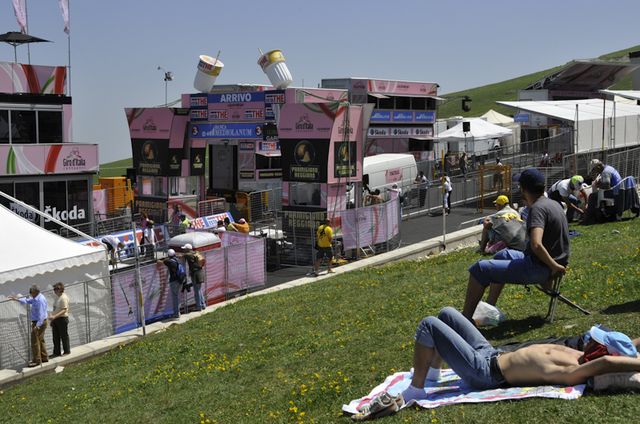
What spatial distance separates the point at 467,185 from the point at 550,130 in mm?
18996

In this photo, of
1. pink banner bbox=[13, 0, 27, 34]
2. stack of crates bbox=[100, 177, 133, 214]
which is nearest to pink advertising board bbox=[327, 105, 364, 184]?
stack of crates bbox=[100, 177, 133, 214]

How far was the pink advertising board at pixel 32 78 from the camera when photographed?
28344 millimetres

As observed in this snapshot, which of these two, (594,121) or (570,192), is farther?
(594,121)

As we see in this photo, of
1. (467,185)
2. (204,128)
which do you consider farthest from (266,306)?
(467,185)

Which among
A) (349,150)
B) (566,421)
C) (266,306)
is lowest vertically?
(266,306)

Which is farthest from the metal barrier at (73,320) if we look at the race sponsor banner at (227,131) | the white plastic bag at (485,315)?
the race sponsor banner at (227,131)

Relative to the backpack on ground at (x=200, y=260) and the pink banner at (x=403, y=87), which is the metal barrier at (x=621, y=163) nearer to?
the backpack on ground at (x=200, y=260)

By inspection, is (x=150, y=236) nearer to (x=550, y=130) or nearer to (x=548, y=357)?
(x=548, y=357)

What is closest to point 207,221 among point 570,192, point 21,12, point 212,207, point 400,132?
point 212,207

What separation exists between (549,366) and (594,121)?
2992cm

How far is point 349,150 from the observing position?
85.1 ft

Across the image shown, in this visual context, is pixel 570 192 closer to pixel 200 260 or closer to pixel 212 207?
pixel 200 260

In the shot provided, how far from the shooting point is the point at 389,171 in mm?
37375

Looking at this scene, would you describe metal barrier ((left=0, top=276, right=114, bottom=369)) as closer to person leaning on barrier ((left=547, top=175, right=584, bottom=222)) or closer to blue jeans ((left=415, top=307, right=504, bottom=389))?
blue jeans ((left=415, top=307, right=504, bottom=389))
